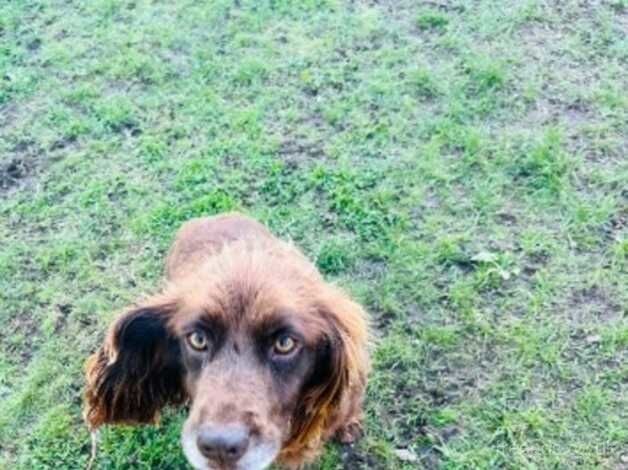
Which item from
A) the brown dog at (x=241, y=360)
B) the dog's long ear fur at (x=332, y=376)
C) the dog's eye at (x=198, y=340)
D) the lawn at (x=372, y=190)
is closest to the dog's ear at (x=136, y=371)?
the brown dog at (x=241, y=360)

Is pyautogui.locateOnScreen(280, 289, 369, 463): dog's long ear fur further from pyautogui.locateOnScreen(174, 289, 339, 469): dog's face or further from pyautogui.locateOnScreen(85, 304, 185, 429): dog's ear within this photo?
pyautogui.locateOnScreen(85, 304, 185, 429): dog's ear

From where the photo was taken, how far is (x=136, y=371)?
3459 mm

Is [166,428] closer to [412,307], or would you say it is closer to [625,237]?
[412,307]

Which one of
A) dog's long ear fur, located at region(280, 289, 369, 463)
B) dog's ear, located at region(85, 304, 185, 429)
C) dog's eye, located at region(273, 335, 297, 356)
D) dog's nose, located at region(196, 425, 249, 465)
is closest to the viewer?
dog's nose, located at region(196, 425, 249, 465)

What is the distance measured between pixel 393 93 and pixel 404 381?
2.07 meters

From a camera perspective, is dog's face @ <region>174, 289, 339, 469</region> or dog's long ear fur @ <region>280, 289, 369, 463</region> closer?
dog's face @ <region>174, 289, 339, 469</region>

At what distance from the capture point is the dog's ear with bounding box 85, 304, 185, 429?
327 centimetres

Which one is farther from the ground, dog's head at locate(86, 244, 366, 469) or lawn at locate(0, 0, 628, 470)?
dog's head at locate(86, 244, 366, 469)

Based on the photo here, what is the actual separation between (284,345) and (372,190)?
84.7 inches

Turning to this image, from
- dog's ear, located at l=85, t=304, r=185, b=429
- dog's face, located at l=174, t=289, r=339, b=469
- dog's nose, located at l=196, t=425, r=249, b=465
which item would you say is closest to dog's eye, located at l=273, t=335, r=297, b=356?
dog's face, located at l=174, t=289, r=339, b=469

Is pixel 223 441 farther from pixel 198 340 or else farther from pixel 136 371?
pixel 136 371

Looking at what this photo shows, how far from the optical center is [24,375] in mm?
4293

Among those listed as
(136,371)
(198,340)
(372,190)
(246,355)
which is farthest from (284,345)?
(372,190)

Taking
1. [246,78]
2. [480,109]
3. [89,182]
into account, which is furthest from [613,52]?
[89,182]
